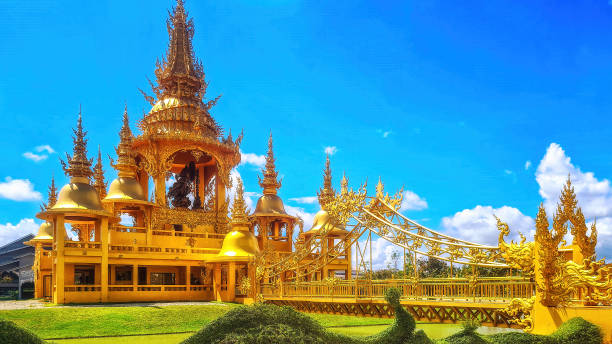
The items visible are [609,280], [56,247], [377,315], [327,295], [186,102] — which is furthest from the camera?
[186,102]

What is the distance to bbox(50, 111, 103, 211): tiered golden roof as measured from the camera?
23.8 m

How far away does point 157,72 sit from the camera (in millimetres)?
33562

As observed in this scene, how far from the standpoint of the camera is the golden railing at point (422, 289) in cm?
1263

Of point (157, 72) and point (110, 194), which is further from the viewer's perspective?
point (157, 72)

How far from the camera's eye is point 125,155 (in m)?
28.7

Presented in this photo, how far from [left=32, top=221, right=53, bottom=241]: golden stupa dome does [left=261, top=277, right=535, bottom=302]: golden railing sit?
1805 cm

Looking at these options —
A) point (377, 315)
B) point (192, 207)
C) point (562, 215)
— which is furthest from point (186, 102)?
point (562, 215)

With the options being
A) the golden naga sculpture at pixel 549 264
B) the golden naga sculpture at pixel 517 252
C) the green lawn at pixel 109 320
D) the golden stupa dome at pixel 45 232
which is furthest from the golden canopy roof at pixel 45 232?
the golden naga sculpture at pixel 549 264

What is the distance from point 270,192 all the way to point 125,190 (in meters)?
9.75

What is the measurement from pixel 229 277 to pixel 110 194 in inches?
295

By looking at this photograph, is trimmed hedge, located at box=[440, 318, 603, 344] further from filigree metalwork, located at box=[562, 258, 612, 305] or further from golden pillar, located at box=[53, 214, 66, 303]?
golden pillar, located at box=[53, 214, 66, 303]

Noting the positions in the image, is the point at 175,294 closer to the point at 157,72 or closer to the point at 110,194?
the point at 110,194

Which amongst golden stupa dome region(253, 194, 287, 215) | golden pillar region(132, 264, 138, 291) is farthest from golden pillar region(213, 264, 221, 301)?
golden stupa dome region(253, 194, 287, 215)

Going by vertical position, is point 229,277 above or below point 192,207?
below
